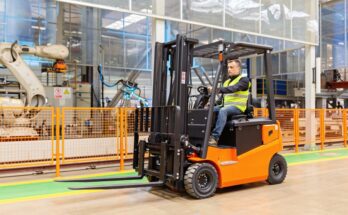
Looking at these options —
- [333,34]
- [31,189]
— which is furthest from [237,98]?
[333,34]

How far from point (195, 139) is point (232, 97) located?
1000 millimetres

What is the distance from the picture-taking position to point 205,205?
5176 mm

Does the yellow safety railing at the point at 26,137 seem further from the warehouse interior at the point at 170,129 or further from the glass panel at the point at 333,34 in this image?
the glass panel at the point at 333,34

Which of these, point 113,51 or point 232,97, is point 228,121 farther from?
point 113,51

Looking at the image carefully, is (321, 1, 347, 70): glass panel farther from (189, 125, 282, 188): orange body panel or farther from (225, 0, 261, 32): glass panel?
(189, 125, 282, 188): orange body panel

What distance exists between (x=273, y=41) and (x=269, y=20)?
4.33 meters

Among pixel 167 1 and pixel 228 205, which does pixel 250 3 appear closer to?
pixel 167 1

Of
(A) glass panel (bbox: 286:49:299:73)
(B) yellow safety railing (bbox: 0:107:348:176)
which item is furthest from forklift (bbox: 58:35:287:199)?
(A) glass panel (bbox: 286:49:299:73)

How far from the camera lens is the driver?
5793mm

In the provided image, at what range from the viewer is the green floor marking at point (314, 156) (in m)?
9.81

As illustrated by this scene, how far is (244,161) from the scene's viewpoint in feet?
19.7

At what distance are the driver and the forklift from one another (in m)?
0.13

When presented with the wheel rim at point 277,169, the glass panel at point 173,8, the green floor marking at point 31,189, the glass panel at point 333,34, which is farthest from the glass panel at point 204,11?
the glass panel at point 333,34

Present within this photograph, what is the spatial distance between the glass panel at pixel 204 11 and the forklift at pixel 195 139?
107 inches
